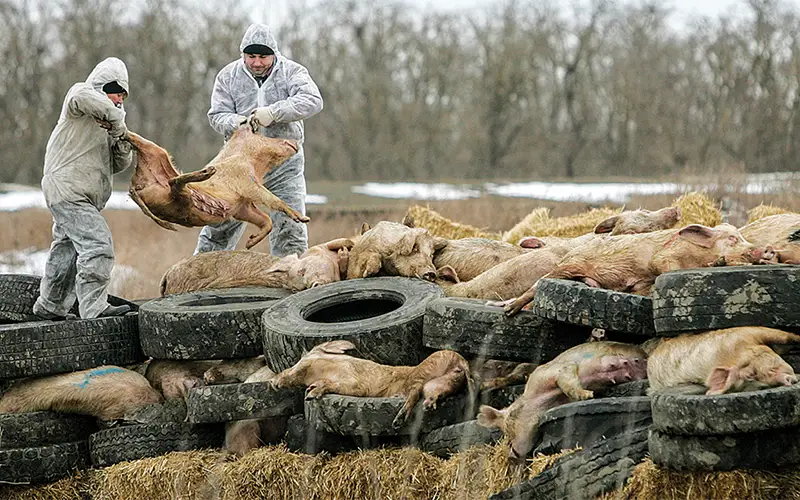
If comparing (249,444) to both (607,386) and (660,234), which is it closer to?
(607,386)

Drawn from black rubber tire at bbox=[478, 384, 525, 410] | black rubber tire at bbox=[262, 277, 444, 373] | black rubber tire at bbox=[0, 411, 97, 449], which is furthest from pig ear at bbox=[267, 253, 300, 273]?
black rubber tire at bbox=[478, 384, 525, 410]

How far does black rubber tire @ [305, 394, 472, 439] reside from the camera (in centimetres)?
678

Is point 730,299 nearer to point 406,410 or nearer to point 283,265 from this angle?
point 406,410

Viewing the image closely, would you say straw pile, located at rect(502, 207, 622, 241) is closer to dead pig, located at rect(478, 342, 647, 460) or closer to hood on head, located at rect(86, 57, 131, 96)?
hood on head, located at rect(86, 57, 131, 96)

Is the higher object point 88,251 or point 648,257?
point 648,257

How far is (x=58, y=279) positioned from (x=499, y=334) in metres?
3.85

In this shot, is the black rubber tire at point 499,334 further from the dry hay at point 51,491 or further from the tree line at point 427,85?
the tree line at point 427,85

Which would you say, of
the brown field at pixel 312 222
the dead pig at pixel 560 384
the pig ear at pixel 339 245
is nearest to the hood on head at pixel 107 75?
the pig ear at pixel 339 245

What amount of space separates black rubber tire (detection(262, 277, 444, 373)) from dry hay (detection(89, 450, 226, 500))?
846 millimetres

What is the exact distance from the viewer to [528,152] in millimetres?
40750

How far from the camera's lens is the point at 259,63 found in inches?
400

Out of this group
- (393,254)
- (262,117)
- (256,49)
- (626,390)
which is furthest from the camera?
(256,49)

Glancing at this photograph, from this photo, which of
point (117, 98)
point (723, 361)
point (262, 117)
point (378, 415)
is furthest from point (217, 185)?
point (723, 361)

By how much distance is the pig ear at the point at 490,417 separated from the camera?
6352mm
